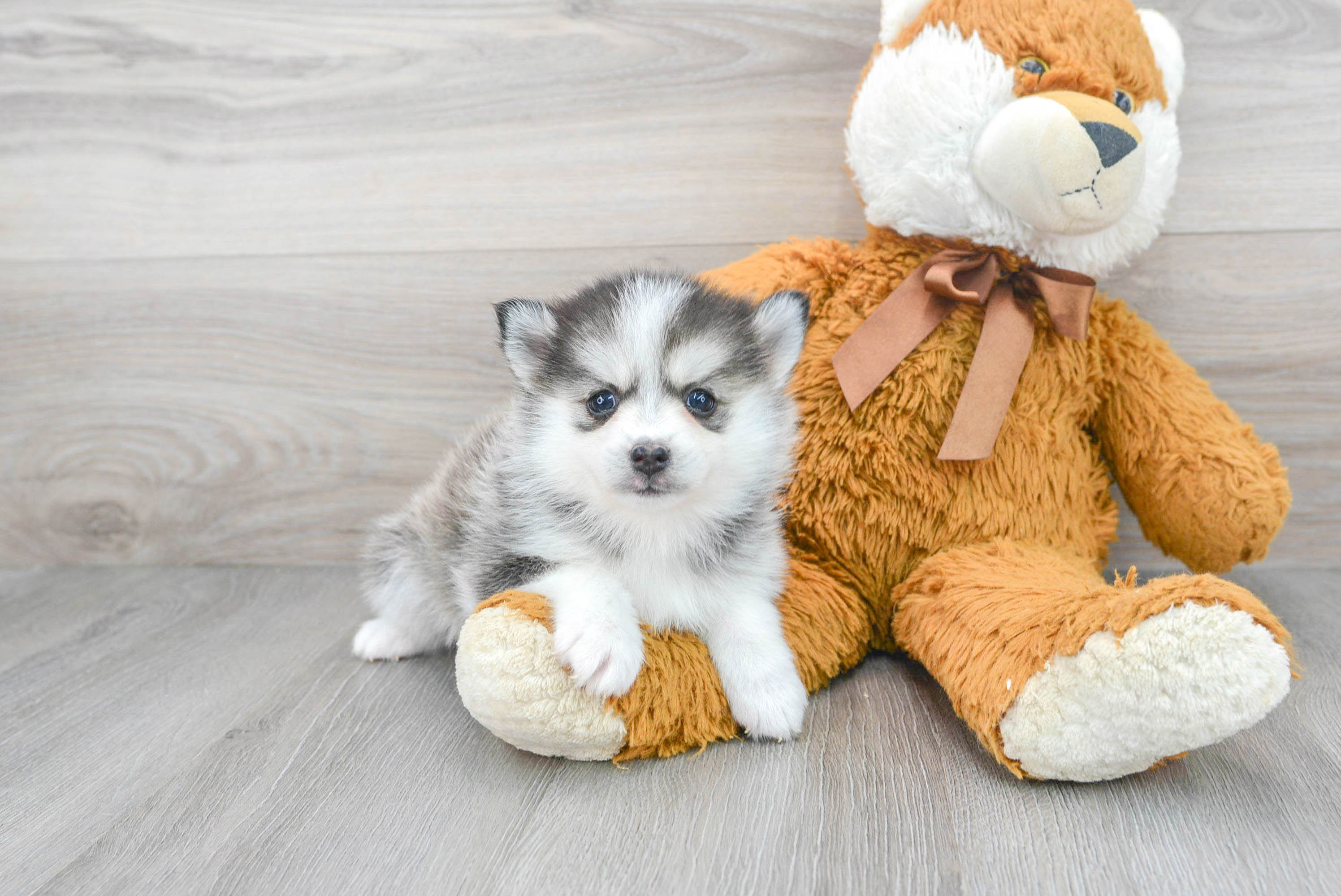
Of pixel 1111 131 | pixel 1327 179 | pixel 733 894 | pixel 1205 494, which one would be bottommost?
pixel 733 894

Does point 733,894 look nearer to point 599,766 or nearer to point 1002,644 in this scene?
point 599,766

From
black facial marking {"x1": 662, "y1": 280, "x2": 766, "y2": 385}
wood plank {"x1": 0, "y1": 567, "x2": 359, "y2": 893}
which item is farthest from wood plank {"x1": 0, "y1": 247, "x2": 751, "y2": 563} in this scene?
black facial marking {"x1": 662, "y1": 280, "x2": 766, "y2": 385}

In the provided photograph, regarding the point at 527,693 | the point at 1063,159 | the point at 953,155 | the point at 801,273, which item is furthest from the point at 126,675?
the point at 1063,159

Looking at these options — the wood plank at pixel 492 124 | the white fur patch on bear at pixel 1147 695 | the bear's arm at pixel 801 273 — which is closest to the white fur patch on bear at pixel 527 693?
the white fur patch on bear at pixel 1147 695

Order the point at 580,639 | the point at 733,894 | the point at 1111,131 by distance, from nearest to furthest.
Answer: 1. the point at 733,894
2. the point at 580,639
3. the point at 1111,131

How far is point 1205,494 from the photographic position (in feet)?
4.65

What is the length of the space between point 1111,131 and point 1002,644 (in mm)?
718

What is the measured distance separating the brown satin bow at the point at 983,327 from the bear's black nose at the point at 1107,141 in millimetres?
190

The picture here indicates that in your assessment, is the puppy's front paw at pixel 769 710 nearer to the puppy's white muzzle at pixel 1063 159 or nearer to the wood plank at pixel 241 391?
the puppy's white muzzle at pixel 1063 159

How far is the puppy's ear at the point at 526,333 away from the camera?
4.06ft

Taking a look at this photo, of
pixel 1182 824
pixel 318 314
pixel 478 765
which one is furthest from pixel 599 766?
pixel 318 314

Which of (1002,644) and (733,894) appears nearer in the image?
(733,894)

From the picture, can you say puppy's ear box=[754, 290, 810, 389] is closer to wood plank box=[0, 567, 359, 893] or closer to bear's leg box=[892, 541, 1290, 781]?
bear's leg box=[892, 541, 1290, 781]

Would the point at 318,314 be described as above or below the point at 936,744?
above
